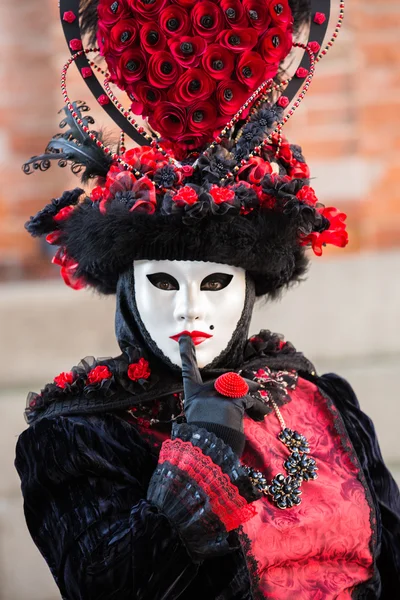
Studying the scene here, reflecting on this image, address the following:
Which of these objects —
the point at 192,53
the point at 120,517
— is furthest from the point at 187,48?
the point at 120,517

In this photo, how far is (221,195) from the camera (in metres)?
1.23

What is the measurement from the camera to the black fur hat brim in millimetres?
1231

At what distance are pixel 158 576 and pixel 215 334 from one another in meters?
0.36

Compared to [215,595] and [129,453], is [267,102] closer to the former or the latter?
[129,453]

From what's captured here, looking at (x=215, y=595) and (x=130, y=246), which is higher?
(x=130, y=246)

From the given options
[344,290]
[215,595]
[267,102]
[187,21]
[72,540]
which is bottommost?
[215,595]

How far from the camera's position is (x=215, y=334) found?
1280 millimetres

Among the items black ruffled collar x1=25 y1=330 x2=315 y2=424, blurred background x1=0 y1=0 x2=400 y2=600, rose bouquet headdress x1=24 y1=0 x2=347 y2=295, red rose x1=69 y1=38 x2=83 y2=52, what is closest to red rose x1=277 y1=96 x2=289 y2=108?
rose bouquet headdress x1=24 y1=0 x2=347 y2=295

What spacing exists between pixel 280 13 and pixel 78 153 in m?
0.38

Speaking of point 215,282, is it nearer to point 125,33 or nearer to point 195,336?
point 195,336

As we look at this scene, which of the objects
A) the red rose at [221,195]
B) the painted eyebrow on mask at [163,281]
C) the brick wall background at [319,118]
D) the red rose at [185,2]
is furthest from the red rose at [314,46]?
the brick wall background at [319,118]

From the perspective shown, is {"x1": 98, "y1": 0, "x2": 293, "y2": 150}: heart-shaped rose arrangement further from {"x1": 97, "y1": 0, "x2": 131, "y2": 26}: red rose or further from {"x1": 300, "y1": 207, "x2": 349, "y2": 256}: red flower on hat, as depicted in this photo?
{"x1": 300, "y1": 207, "x2": 349, "y2": 256}: red flower on hat

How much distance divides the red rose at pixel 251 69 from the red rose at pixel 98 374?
49 centimetres

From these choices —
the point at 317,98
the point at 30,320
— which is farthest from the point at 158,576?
the point at 317,98
